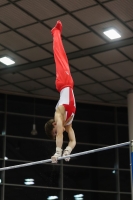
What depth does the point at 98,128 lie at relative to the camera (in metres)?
18.0

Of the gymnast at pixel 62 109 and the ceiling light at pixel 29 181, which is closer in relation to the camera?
Answer: the gymnast at pixel 62 109

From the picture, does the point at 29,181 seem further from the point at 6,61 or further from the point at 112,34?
the point at 112,34

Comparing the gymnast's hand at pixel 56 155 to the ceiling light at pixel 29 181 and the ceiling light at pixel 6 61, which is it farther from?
the ceiling light at pixel 29 181

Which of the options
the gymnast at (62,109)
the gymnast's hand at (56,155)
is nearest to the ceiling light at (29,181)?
the gymnast at (62,109)

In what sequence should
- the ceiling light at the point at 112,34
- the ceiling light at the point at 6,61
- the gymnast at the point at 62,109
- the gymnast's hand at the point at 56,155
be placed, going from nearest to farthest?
the gymnast's hand at the point at 56,155 → the gymnast at the point at 62,109 → the ceiling light at the point at 112,34 → the ceiling light at the point at 6,61

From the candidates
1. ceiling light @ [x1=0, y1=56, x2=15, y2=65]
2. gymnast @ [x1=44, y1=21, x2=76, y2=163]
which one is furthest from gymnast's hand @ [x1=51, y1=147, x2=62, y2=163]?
ceiling light @ [x1=0, y1=56, x2=15, y2=65]

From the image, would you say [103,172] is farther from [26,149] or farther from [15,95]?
[15,95]

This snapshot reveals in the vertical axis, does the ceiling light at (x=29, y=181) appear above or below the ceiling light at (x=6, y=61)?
below

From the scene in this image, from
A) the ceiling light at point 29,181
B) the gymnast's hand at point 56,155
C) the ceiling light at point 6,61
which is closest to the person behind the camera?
the gymnast's hand at point 56,155

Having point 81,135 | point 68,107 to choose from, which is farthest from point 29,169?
point 68,107

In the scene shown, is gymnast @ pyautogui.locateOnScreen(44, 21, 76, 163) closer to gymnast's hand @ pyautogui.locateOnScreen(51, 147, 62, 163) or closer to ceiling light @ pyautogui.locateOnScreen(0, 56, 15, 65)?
gymnast's hand @ pyautogui.locateOnScreen(51, 147, 62, 163)

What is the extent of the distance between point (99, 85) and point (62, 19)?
441cm

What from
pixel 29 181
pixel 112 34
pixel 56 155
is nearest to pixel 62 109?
pixel 56 155

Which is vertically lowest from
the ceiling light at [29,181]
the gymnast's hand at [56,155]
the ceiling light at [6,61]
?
the gymnast's hand at [56,155]
